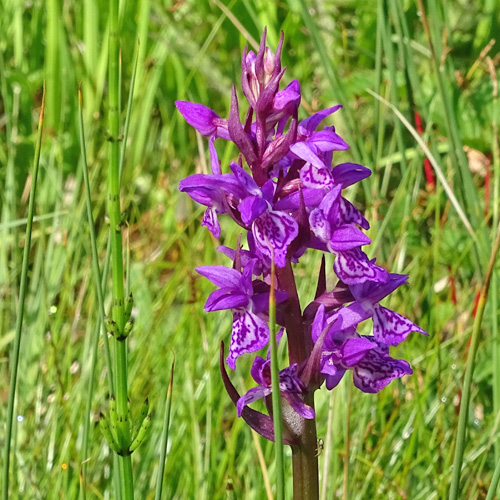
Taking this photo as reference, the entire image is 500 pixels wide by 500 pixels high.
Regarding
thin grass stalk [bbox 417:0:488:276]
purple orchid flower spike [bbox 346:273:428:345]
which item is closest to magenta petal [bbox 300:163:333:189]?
purple orchid flower spike [bbox 346:273:428:345]

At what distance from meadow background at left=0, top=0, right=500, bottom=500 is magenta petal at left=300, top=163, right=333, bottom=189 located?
0.91 ft

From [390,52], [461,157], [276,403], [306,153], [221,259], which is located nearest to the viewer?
[276,403]

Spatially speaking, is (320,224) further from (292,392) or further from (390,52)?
(390,52)

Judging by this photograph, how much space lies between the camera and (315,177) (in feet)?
2.14

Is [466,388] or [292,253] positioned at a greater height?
[292,253]

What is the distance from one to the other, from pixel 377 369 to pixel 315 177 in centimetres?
19

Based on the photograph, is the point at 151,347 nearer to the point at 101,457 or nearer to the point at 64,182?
the point at 101,457

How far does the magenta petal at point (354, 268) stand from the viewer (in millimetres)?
646

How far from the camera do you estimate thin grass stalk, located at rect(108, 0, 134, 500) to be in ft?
2.03

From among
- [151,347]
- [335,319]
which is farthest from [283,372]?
[151,347]

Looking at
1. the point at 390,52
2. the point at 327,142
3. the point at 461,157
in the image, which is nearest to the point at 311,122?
the point at 327,142

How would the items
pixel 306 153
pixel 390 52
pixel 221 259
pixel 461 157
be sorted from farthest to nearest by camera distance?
pixel 221 259 → pixel 390 52 → pixel 461 157 → pixel 306 153

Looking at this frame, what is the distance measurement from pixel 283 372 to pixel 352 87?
1.24m

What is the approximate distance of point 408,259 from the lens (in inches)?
75.3
